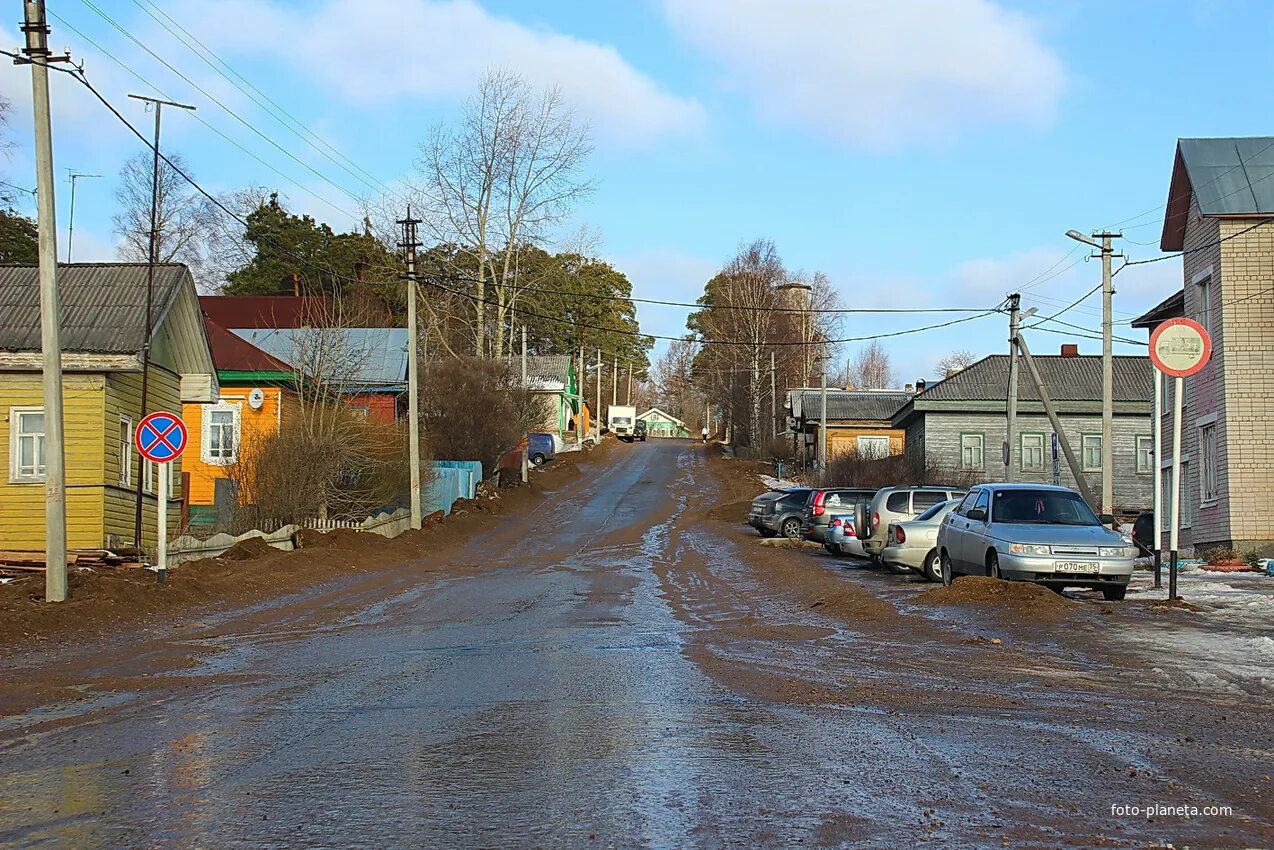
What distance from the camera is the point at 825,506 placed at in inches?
1284

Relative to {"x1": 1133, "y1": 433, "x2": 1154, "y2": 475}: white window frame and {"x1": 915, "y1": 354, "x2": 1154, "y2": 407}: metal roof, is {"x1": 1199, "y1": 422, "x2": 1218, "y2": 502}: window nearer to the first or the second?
{"x1": 915, "y1": 354, "x2": 1154, "y2": 407}: metal roof

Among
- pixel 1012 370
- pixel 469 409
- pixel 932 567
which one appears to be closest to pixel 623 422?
pixel 469 409

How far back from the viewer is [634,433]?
332 feet

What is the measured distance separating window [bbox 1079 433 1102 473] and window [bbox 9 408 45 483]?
3999 cm

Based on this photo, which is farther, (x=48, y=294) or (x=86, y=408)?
(x=86, y=408)

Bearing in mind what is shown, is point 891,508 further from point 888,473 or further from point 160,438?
point 888,473

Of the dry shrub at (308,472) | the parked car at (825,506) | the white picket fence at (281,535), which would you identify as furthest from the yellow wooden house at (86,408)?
the parked car at (825,506)

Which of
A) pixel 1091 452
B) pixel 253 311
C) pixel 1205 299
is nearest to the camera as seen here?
pixel 1205 299

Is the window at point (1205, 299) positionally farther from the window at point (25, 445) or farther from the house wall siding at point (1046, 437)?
the window at point (25, 445)

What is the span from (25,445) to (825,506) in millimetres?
19384

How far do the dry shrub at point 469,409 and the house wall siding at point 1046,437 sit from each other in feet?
58.5

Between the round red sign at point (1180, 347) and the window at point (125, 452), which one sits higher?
the round red sign at point (1180, 347)

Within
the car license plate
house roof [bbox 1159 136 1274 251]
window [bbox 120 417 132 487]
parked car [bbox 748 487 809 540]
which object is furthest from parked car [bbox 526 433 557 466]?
the car license plate

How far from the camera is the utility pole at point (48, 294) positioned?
51.6 ft
